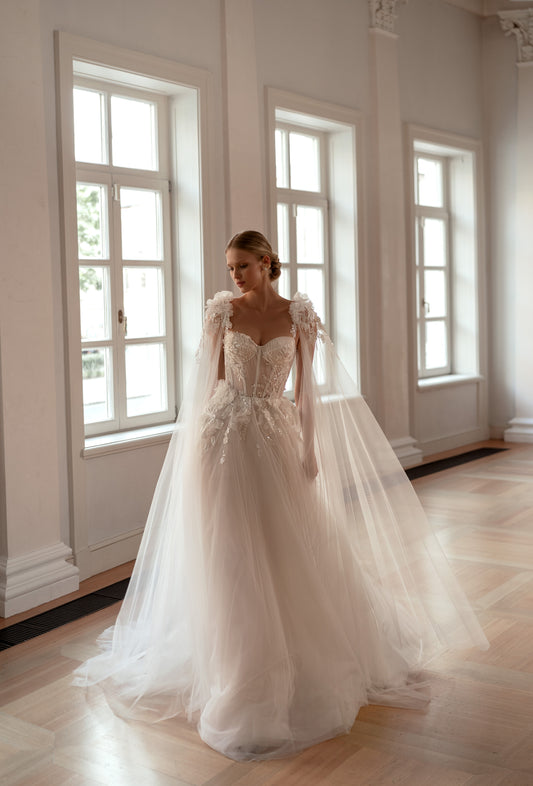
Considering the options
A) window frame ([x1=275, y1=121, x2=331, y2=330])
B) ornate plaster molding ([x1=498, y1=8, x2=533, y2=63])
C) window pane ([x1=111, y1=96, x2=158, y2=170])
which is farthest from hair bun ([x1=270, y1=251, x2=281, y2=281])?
ornate plaster molding ([x1=498, y1=8, x2=533, y2=63])

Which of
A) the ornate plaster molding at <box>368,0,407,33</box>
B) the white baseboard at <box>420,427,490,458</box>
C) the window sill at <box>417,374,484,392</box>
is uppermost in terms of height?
the ornate plaster molding at <box>368,0,407,33</box>

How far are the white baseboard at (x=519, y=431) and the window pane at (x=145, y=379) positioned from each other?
174 inches

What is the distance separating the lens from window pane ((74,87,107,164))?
4.72 metres

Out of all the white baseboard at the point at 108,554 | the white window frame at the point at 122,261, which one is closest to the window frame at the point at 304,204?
the white window frame at the point at 122,261

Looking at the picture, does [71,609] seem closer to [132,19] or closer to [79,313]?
[79,313]

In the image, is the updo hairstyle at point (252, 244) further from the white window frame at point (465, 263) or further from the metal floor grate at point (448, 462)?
the white window frame at point (465, 263)

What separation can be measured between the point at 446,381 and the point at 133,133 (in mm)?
4070

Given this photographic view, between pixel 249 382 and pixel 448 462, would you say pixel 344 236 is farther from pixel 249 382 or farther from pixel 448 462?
pixel 249 382

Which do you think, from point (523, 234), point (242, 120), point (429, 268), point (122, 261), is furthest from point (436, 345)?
point (122, 261)

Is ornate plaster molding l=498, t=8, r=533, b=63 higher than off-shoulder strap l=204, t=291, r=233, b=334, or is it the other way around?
ornate plaster molding l=498, t=8, r=533, b=63

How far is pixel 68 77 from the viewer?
435 centimetres

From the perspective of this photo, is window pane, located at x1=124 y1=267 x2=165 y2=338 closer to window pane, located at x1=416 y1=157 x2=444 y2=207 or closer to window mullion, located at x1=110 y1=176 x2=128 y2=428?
window mullion, located at x1=110 y1=176 x2=128 y2=428

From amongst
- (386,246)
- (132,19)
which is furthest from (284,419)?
(386,246)

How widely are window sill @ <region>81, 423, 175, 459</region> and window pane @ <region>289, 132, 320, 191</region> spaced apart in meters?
2.30
